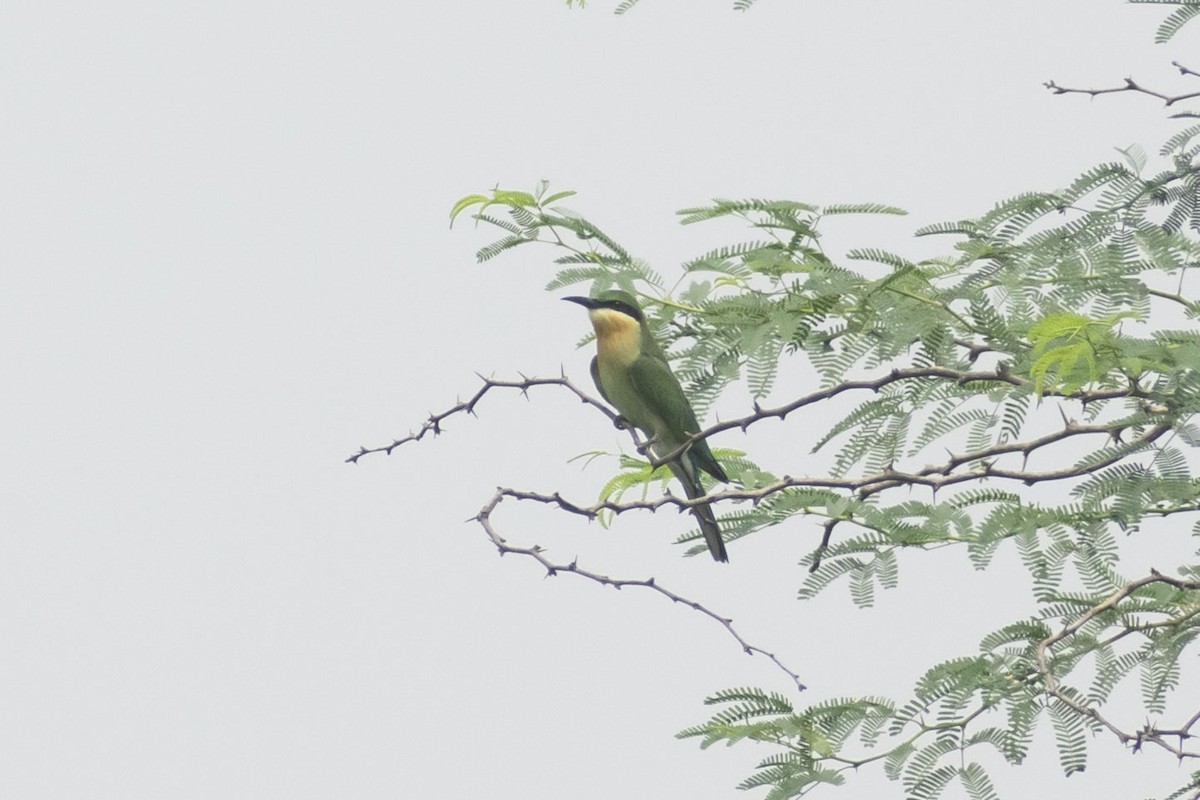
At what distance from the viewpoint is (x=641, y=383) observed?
6203mm

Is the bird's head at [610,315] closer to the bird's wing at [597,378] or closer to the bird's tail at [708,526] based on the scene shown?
the bird's wing at [597,378]

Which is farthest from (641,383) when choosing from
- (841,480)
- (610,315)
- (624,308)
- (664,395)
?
(841,480)

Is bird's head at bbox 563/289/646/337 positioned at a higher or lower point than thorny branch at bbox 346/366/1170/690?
higher

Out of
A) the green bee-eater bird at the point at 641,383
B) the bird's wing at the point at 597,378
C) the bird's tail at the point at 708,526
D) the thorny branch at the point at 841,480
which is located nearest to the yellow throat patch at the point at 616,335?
the green bee-eater bird at the point at 641,383

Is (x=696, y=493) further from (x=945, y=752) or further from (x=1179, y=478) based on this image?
(x=1179, y=478)

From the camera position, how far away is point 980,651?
4.64 meters

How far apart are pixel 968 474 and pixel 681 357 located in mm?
1643

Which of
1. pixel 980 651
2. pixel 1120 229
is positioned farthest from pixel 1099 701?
pixel 1120 229

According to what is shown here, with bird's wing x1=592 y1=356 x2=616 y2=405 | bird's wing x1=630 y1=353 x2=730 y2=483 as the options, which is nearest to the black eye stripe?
bird's wing x1=630 y1=353 x2=730 y2=483

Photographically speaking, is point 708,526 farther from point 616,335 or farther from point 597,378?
point 597,378

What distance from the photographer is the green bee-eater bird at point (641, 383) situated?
5.79 metres

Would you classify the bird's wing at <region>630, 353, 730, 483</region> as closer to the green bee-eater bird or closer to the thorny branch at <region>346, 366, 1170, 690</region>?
the green bee-eater bird

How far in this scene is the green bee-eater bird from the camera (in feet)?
19.0

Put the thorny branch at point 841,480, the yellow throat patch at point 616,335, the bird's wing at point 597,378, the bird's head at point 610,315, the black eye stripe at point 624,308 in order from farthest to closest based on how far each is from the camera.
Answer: the bird's wing at point 597,378, the yellow throat patch at point 616,335, the bird's head at point 610,315, the black eye stripe at point 624,308, the thorny branch at point 841,480
